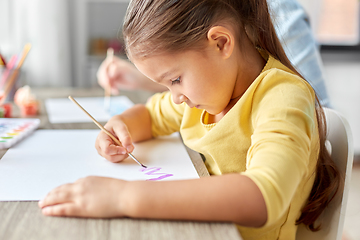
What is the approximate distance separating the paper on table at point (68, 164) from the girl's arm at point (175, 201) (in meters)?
0.08

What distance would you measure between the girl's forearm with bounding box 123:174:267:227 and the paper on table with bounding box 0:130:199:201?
0.14 meters

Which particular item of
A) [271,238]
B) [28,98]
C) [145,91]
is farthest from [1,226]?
[145,91]

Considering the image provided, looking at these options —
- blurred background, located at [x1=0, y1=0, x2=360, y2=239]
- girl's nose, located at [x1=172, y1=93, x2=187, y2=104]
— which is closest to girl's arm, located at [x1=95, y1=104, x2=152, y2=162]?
girl's nose, located at [x1=172, y1=93, x2=187, y2=104]

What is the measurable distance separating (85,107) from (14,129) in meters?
0.31

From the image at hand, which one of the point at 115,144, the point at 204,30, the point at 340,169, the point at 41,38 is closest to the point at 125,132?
the point at 115,144

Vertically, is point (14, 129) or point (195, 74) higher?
point (195, 74)

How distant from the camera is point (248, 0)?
61cm

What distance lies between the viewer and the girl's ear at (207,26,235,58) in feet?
1.83

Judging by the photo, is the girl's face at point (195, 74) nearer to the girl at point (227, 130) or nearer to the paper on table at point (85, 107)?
the girl at point (227, 130)

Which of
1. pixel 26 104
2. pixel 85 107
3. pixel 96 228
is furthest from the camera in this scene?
pixel 85 107

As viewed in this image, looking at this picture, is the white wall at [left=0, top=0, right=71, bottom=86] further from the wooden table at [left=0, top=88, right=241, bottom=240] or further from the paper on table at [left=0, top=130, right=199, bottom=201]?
the wooden table at [left=0, top=88, right=241, bottom=240]

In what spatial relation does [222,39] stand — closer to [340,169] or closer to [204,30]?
[204,30]

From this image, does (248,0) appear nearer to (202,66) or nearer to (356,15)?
(202,66)

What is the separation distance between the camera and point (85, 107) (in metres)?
1.09
